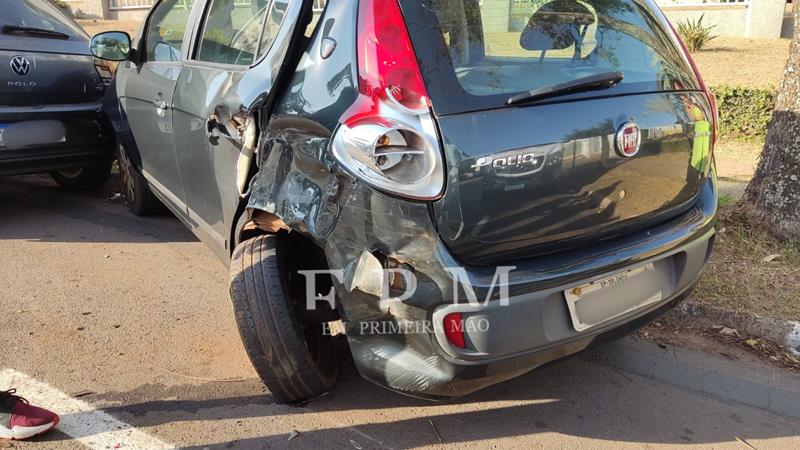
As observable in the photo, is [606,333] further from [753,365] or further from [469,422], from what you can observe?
[753,365]

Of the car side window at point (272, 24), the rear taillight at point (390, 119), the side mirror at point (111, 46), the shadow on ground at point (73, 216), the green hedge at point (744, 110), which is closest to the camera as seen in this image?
the rear taillight at point (390, 119)

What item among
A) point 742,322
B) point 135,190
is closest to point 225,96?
point 135,190

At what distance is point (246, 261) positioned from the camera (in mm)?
2643

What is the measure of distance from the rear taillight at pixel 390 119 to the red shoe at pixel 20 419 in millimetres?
1625

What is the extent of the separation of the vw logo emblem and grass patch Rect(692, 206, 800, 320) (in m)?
4.72

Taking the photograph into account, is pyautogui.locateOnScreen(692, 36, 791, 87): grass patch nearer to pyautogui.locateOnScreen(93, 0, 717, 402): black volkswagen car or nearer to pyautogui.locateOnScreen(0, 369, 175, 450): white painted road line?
pyautogui.locateOnScreen(93, 0, 717, 402): black volkswagen car

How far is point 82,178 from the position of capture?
5.88m

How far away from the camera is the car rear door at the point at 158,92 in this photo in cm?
373

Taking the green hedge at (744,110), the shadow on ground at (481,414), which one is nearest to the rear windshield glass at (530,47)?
the shadow on ground at (481,414)

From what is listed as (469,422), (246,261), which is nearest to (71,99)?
(246,261)

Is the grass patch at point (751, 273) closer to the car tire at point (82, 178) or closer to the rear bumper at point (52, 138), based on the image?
the rear bumper at point (52, 138)

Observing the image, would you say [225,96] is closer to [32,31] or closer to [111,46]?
[111,46]

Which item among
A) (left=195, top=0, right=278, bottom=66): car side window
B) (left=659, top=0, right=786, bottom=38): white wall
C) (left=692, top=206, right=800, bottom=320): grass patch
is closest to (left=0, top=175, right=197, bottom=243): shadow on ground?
(left=195, top=0, right=278, bottom=66): car side window

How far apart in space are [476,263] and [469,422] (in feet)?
2.99
